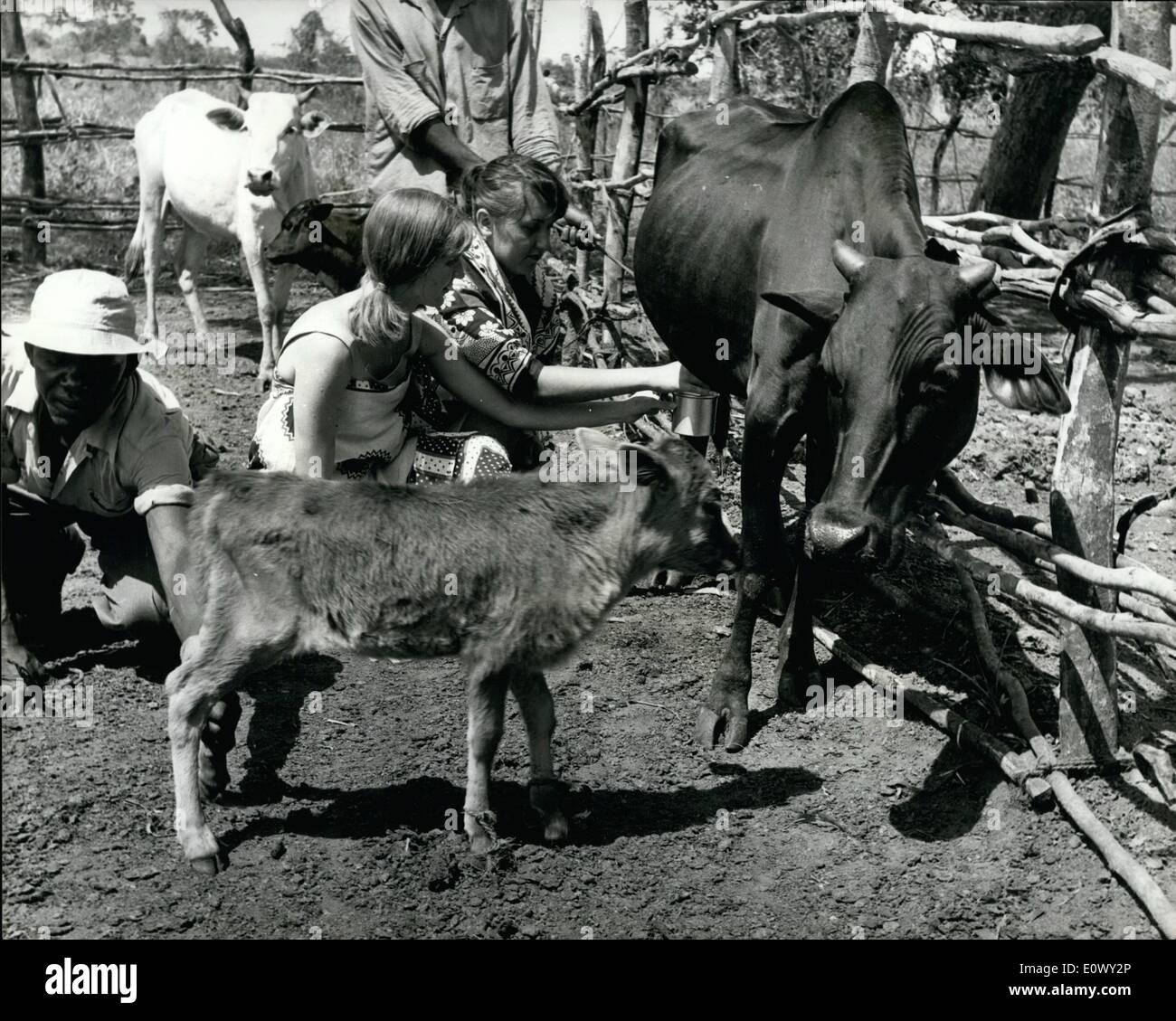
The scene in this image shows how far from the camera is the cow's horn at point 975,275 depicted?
400 cm

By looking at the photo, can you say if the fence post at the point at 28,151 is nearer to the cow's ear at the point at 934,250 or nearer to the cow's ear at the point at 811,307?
the cow's ear at the point at 811,307

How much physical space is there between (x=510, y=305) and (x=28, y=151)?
950cm

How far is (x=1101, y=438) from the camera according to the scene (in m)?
4.26

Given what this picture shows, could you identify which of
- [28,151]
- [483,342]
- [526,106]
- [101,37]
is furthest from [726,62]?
[101,37]

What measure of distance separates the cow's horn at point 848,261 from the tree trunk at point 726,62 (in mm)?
4041

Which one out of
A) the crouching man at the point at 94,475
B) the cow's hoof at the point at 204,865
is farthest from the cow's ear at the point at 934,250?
the cow's hoof at the point at 204,865

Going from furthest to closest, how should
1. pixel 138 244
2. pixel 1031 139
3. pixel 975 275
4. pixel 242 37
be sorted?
pixel 242 37 < pixel 1031 139 < pixel 138 244 < pixel 975 275

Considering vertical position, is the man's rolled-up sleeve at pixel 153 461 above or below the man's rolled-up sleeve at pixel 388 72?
below

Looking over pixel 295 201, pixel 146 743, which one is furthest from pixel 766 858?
pixel 295 201

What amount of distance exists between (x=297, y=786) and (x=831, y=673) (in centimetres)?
220

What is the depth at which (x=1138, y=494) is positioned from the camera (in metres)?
7.25

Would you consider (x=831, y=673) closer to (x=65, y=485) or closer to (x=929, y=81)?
(x=65, y=485)

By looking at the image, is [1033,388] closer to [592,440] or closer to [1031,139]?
[592,440]

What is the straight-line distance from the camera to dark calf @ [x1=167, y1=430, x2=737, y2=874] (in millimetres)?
3633
